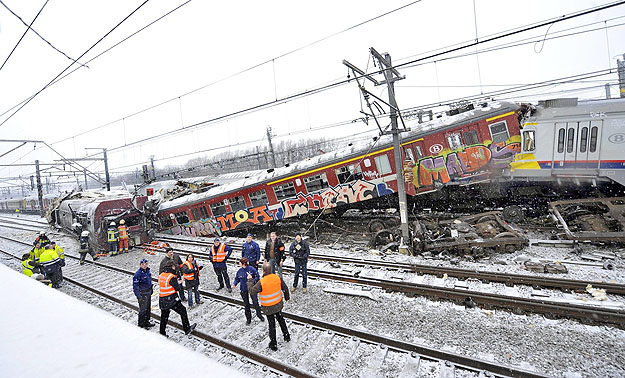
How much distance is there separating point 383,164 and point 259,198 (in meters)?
6.66

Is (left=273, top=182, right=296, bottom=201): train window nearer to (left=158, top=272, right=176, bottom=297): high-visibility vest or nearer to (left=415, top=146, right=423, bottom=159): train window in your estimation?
(left=415, top=146, right=423, bottom=159): train window

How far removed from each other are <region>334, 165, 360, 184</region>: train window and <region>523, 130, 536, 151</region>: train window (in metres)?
7.22

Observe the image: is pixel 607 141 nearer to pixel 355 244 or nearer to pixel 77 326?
pixel 355 244

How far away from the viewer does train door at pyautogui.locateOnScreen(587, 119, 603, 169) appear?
1127 cm

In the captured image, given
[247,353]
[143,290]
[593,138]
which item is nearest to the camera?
A: [247,353]

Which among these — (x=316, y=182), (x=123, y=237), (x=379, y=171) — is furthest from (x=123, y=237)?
(x=379, y=171)

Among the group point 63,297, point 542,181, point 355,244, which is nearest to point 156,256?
point 355,244

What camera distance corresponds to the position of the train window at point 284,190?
1494cm

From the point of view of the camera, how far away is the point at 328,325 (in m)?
6.23

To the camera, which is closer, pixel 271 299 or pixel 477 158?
pixel 271 299

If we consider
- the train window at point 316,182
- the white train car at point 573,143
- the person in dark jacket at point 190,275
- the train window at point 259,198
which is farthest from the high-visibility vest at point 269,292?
the white train car at point 573,143

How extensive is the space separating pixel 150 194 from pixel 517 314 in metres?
23.0

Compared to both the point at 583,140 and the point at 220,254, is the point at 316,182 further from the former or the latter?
the point at 583,140

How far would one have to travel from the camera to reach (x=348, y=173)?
45.6ft
